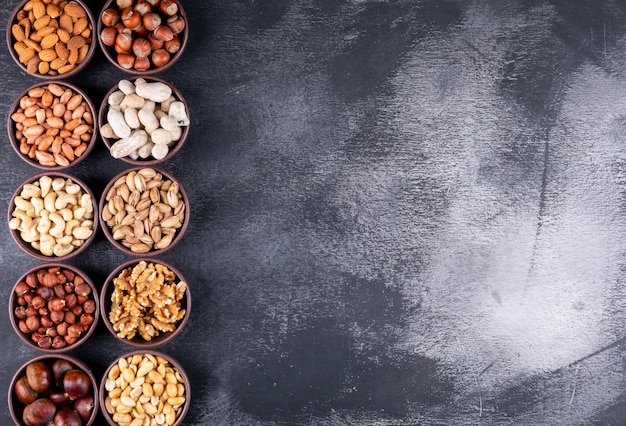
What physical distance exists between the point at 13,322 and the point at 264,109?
121 cm

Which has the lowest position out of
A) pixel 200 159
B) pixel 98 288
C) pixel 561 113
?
pixel 98 288

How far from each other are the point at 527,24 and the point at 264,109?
1.11 meters

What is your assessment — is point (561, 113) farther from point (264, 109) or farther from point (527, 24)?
point (264, 109)

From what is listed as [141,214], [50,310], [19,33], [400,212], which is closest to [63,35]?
[19,33]

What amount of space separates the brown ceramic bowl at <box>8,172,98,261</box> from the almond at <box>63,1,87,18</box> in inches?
22.5

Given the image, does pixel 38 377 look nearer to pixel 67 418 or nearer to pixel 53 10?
pixel 67 418

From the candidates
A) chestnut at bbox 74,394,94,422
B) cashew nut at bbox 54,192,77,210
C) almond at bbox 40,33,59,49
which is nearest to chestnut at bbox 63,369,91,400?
chestnut at bbox 74,394,94,422

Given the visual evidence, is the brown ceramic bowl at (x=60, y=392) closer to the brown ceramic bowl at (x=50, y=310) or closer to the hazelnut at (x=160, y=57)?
the brown ceramic bowl at (x=50, y=310)

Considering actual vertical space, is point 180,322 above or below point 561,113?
below

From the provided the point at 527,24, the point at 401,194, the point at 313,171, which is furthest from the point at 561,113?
the point at 313,171

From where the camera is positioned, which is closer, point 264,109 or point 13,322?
point 13,322

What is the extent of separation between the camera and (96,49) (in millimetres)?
2305

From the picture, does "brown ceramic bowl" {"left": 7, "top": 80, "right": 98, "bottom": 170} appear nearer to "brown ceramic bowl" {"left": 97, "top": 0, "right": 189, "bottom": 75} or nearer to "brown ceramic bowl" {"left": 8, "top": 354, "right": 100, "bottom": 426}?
"brown ceramic bowl" {"left": 97, "top": 0, "right": 189, "bottom": 75}

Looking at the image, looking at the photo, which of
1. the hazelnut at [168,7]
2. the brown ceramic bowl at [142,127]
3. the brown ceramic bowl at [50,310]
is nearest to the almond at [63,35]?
the brown ceramic bowl at [142,127]
